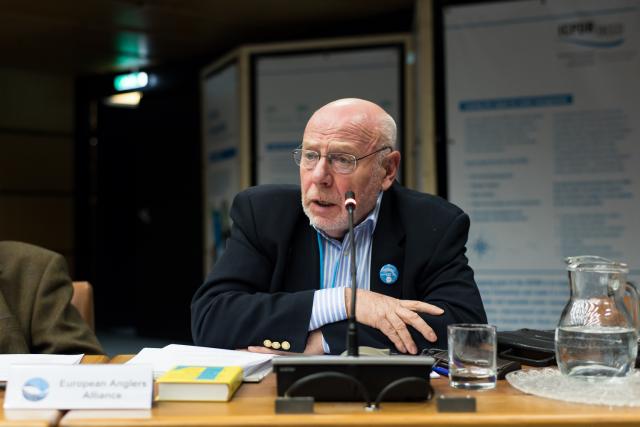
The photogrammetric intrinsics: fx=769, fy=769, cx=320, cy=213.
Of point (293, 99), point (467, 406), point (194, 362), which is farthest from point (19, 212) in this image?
point (467, 406)

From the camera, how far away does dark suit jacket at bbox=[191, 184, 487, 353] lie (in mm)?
1914

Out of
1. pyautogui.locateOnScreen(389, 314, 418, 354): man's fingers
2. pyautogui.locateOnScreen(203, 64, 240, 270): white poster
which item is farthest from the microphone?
pyautogui.locateOnScreen(203, 64, 240, 270): white poster

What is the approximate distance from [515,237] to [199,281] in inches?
129

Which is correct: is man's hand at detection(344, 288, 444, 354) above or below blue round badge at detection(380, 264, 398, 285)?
below

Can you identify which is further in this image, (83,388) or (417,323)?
(417,323)

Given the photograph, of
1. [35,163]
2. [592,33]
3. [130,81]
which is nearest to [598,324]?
[592,33]

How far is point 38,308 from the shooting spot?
2.14 m

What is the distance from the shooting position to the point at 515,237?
4.31 m

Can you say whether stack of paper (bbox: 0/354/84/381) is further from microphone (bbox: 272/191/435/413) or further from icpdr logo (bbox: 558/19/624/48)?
icpdr logo (bbox: 558/19/624/48)

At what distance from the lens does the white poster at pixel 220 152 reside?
5824 mm

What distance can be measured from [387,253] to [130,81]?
18.6 ft

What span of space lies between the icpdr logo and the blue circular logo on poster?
12.1ft

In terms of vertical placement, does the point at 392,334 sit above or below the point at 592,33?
below

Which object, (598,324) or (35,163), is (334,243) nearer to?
(598,324)
